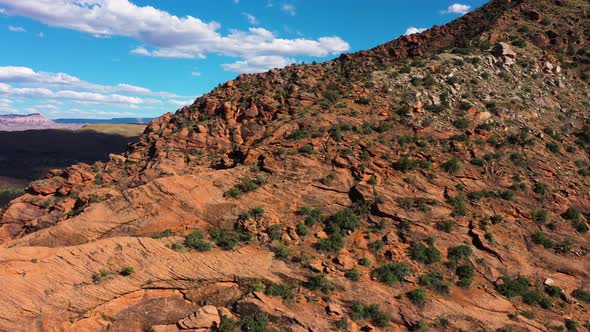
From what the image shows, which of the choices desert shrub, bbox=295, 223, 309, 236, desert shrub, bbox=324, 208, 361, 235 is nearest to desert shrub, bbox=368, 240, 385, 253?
desert shrub, bbox=324, 208, 361, 235

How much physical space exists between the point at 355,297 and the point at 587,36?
53809 millimetres

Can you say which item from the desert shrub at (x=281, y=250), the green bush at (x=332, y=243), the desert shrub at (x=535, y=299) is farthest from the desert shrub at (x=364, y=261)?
the desert shrub at (x=535, y=299)

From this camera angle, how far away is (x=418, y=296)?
Result: 22750mm

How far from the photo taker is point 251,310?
21484 mm

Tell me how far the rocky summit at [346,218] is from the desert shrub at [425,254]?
10 cm

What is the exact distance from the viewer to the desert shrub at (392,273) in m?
23.9

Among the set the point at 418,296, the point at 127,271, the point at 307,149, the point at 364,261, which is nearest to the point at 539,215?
the point at 418,296

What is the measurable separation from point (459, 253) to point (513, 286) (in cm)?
387

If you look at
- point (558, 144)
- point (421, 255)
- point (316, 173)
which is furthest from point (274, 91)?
point (558, 144)

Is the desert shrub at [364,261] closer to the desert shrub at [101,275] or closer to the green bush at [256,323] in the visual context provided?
the green bush at [256,323]

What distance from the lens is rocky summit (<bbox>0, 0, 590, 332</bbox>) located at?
21516 mm

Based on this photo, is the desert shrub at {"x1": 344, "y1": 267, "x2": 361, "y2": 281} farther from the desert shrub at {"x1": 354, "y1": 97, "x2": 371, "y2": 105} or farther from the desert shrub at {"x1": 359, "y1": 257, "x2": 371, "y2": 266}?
the desert shrub at {"x1": 354, "y1": 97, "x2": 371, "y2": 105}

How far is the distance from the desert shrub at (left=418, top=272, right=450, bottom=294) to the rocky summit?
14 centimetres

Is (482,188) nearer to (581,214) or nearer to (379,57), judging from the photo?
(581,214)
